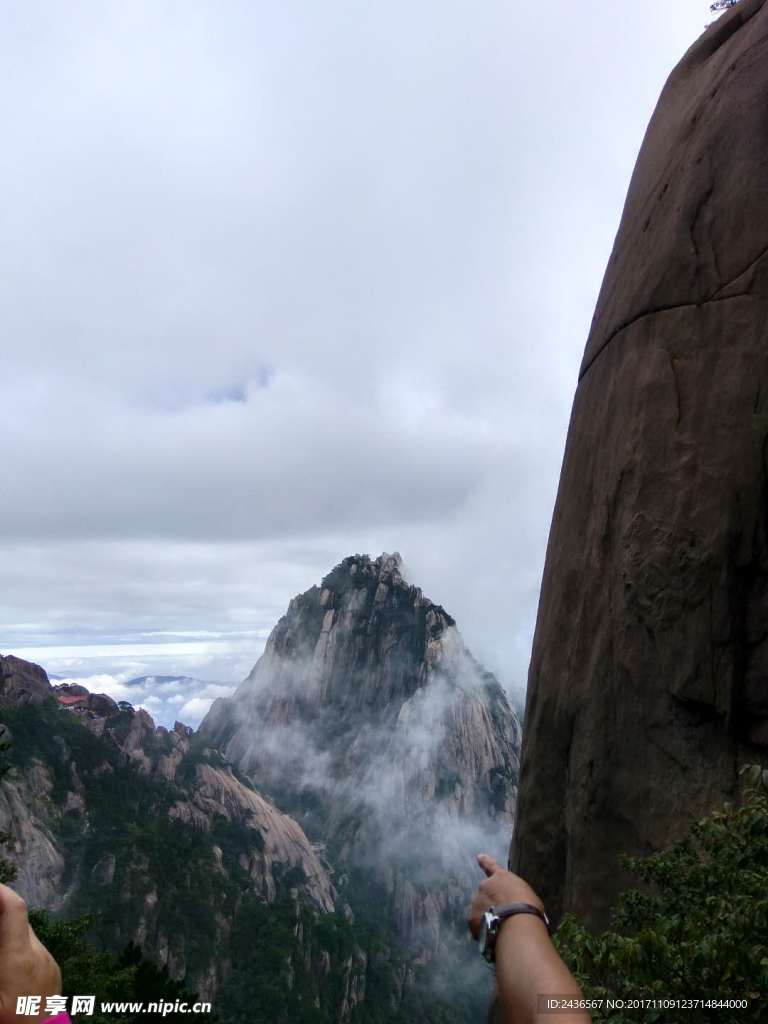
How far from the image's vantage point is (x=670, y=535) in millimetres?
9258

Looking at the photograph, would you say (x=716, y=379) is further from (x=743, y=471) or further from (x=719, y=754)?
(x=719, y=754)

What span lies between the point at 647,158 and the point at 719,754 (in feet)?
31.9

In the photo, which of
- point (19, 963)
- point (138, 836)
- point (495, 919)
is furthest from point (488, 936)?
point (138, 836)

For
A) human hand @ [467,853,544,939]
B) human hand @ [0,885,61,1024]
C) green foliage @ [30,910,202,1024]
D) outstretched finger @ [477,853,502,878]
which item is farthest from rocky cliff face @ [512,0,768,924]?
green foliage @ [30,910,202,1024]

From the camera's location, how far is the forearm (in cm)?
189

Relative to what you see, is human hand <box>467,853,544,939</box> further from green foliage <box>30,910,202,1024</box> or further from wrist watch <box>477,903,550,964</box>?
green foliage <box>30,910,202,1024</box>

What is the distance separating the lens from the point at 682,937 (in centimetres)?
511

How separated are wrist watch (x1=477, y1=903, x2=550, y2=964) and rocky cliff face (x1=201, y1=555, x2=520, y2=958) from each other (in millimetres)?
100859

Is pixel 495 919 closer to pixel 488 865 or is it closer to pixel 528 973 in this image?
pixel 528 973

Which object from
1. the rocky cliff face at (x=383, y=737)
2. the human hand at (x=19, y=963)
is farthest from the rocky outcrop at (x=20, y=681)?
the human hand at (x=19, y=963)

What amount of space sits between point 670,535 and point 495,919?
7.78m

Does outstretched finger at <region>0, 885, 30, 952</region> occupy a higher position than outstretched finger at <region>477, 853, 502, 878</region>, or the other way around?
outstretched finger at <region>477, 853, 502, 878</region>

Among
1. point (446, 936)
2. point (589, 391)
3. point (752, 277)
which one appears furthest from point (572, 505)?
point (446, 936)

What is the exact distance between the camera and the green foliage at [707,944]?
431cm
